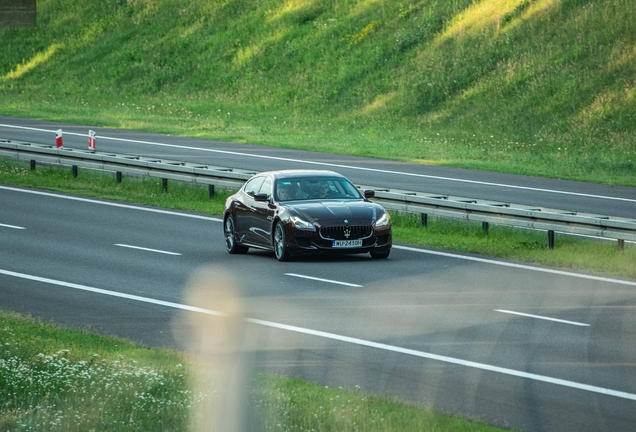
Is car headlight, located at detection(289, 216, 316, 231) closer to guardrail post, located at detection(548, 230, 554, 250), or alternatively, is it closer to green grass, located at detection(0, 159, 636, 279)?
green grass, located at detection(0, 159, 636, 279)

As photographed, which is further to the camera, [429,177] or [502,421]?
[429,177]

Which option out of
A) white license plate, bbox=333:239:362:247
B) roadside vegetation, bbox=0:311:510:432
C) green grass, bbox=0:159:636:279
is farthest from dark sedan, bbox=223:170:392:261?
roadside vegetation, bbox=0:311:510:432

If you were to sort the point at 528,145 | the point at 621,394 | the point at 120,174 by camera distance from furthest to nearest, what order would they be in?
the point at 528,145 → the point at 120,174 → the point at 621,394

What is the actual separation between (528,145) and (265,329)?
28.6 metres

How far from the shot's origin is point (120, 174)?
3148cm

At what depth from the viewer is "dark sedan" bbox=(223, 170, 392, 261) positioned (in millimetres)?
19562

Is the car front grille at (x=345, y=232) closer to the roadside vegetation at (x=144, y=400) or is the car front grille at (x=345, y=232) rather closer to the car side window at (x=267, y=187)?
the car side window at (x=267, y=187)

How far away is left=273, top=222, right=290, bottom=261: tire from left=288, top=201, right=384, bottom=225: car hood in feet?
1.16

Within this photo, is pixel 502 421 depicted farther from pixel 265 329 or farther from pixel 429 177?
pixel 429 177

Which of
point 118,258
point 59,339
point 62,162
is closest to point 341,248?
point 118,258

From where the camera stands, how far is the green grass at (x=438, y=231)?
19859mm

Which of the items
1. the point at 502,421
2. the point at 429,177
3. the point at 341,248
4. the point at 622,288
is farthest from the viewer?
the point at 429,177

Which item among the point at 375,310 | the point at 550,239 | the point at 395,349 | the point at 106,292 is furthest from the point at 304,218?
the point at 395,349

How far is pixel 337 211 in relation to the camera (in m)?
19.8
